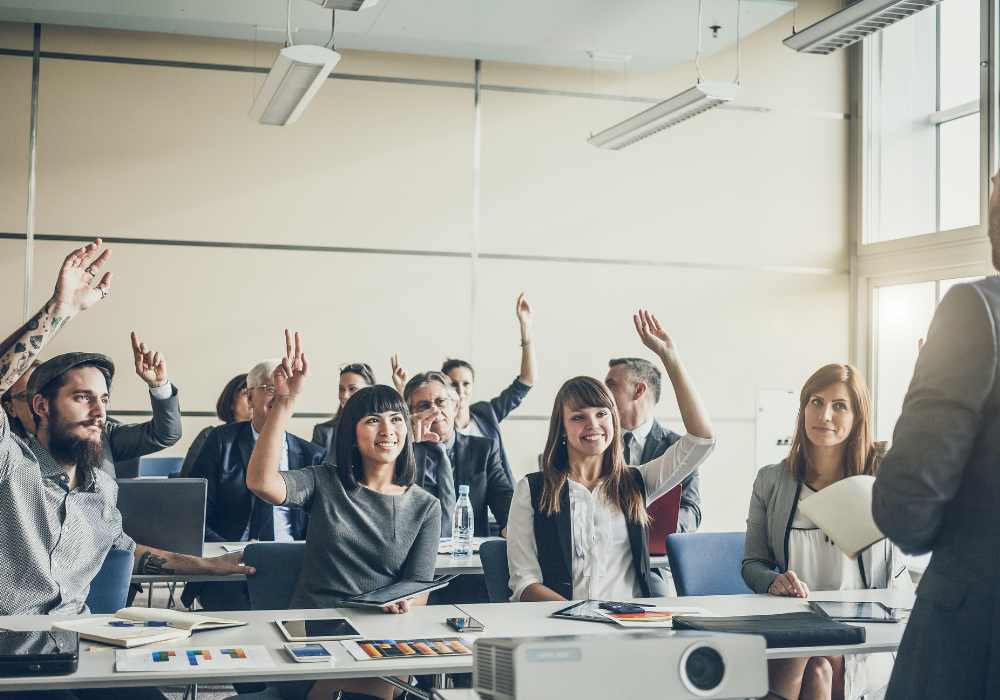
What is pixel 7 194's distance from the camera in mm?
6324

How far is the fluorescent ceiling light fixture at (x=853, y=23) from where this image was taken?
14.4 ft

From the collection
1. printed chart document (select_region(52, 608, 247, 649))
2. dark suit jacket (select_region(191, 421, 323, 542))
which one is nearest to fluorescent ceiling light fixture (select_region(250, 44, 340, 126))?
dark suit jacket (select_region(191, 421, 323, 542))

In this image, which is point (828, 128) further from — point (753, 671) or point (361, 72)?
point (753, 671)

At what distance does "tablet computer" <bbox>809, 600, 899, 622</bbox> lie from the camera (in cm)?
287

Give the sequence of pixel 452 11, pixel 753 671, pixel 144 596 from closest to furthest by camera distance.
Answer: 1. pixel 753 671
2. pixel 452 11
3. pixel 144 596

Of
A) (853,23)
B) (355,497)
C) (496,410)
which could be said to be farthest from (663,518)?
(853,23)

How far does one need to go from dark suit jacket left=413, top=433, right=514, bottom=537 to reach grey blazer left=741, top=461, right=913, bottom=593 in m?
1.50

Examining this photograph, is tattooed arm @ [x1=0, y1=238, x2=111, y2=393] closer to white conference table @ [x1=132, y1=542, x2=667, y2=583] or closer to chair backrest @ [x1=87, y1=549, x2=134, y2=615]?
chair backrest @ [x1=87, y1=549, x2=134, y2=615]

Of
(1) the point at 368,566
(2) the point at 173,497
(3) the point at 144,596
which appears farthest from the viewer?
(3) the point at 144,596

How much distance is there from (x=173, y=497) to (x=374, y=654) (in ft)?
5.38

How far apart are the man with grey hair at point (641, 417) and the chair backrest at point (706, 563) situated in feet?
3.75

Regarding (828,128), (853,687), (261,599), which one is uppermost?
(828,128)

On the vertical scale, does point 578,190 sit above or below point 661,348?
above

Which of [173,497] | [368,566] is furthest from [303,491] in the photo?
[173,497]
